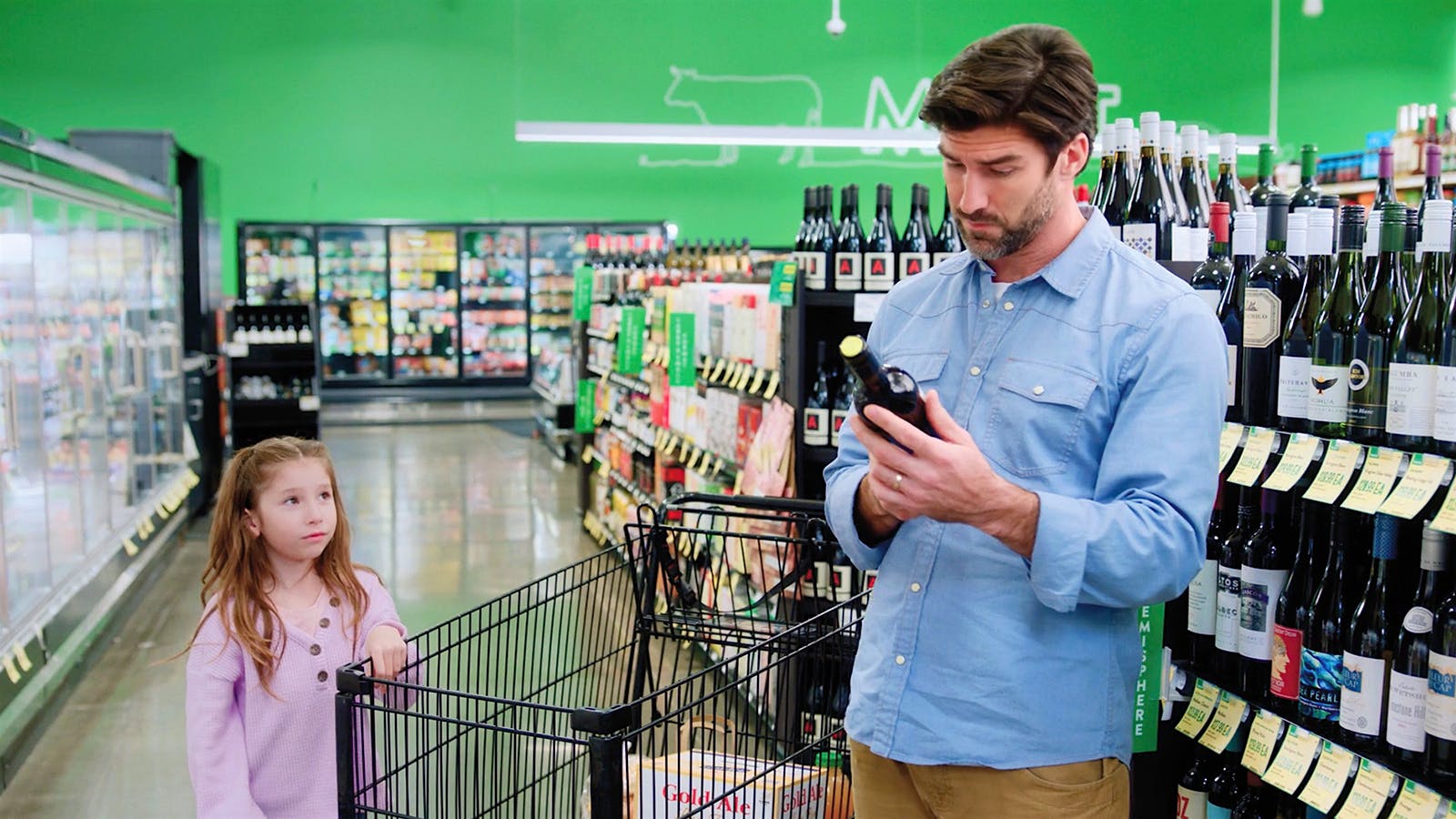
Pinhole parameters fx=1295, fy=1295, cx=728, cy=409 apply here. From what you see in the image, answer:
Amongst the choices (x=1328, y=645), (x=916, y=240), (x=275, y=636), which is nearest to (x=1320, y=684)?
(x=1328, y=645)

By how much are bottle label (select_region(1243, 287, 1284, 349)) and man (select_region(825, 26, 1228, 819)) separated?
0.78 meters

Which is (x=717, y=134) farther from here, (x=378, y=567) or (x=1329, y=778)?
(x=1329, y=778)

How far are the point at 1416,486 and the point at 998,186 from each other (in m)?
0.86

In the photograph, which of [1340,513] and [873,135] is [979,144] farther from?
[873,135]

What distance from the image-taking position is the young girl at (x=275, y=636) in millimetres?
2234

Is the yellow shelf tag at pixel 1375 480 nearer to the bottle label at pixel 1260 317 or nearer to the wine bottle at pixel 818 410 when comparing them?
the bottle label at pixel 1260 317

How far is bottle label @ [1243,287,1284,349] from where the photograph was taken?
7.50 feet

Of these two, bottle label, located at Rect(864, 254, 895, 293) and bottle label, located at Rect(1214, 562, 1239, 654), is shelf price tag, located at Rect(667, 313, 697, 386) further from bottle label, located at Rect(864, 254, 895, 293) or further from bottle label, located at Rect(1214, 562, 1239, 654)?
bottle label, located at Rect(1214, 562, 1239, 654)

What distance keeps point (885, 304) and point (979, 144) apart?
1.24ft

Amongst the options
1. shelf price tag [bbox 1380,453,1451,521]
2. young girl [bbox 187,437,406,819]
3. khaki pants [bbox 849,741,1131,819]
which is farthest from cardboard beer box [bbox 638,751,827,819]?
shelf price tag [bbox 1380,453,1451,521]

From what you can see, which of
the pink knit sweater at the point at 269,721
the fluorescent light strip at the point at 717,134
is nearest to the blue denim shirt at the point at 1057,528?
the pink knit sweater at the point at 269,721

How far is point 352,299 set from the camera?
15312 millimetres

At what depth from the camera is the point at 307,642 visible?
2.35 m

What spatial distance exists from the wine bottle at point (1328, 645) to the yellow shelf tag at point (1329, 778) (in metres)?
0.05
